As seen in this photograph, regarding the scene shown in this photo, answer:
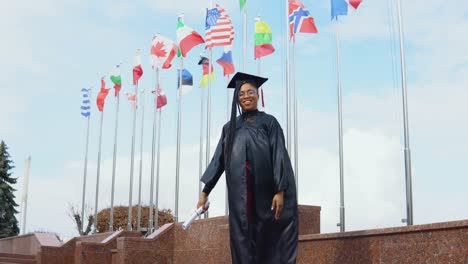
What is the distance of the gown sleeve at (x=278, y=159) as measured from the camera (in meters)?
6.33

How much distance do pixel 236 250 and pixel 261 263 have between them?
10.1 inches

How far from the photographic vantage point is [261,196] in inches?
253

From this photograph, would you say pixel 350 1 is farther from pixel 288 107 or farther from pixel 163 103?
pixel 163 103

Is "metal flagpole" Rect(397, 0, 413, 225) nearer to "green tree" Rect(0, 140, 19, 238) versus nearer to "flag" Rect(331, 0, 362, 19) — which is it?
"flag" Rect(331, 0, 362, 19)

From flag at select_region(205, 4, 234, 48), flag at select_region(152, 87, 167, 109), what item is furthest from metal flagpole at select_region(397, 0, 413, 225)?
flag at select_region(152, 87, 167, 109)

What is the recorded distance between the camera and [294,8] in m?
17.0

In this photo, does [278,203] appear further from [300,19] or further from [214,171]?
[300,19]

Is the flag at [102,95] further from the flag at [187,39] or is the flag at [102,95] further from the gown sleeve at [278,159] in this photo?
the gown sleeve at [278,159]

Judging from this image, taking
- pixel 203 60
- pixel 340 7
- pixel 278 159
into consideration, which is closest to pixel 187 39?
pixel 203 60

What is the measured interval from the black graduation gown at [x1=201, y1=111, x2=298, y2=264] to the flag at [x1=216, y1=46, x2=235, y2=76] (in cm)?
1256

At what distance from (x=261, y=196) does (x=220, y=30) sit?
12.8 meters

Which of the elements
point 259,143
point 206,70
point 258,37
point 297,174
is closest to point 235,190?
point 259,143

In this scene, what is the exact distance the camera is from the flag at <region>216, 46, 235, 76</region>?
750 inches

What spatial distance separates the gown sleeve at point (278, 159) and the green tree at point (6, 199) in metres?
29.3
